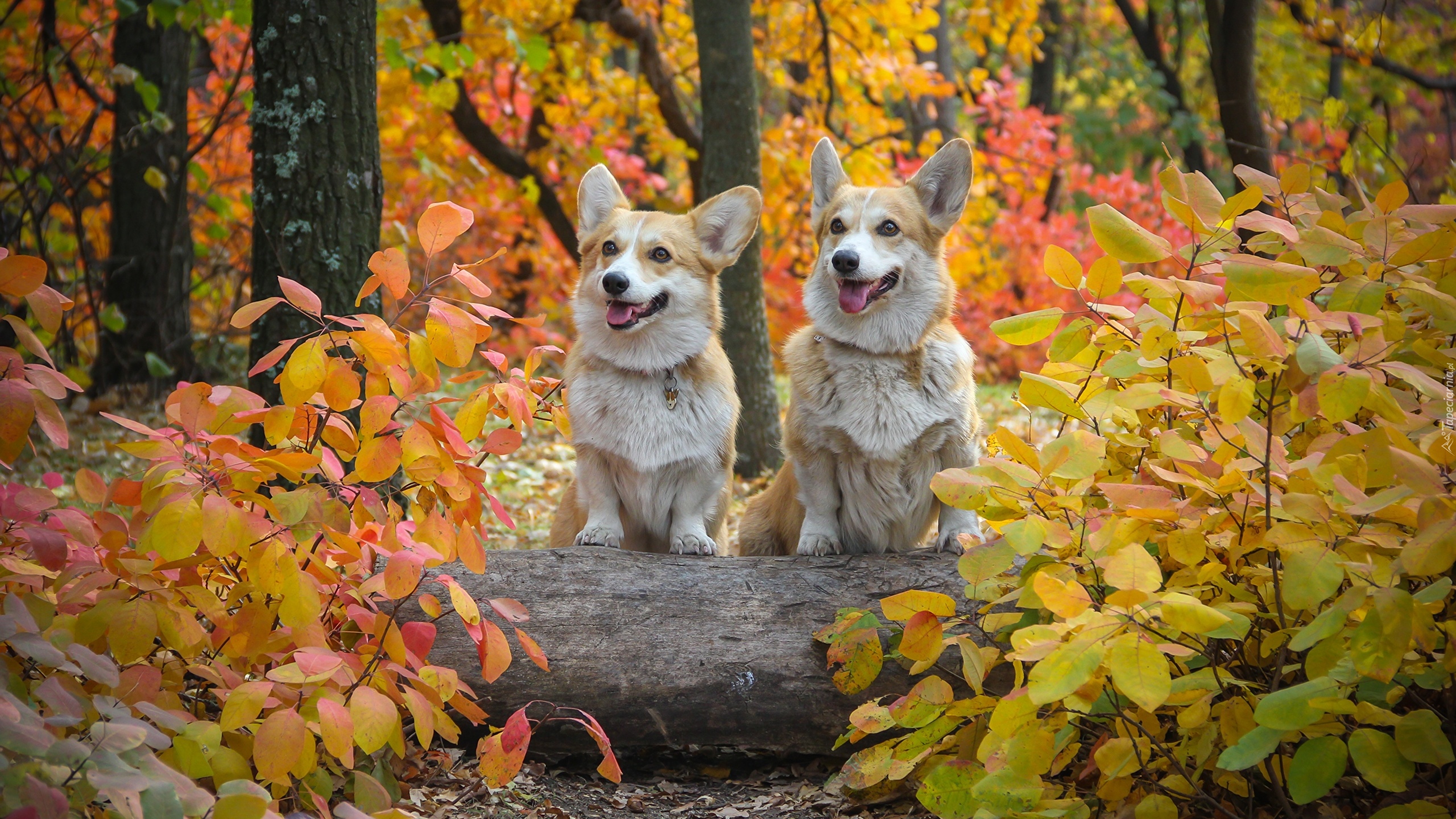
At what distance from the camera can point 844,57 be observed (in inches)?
325

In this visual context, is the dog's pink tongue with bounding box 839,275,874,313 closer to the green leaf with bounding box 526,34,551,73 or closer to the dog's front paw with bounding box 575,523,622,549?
the dog's front paw with bounding box 575,523,622,549

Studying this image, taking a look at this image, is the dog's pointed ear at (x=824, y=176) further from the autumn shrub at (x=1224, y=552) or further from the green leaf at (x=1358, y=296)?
the green leaf at (x=1358, y=296)

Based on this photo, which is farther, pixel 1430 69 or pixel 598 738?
pixel 1430 69

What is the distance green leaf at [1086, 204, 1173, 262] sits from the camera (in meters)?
2.02

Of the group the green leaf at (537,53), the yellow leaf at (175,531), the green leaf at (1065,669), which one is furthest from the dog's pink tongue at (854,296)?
the green leaf at (537,53)

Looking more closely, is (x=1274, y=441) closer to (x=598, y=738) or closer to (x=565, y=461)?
(x=598, y=738)

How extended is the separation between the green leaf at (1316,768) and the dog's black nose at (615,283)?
7.74ft

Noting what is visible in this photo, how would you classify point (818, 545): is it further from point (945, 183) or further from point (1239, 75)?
point (1239, 75)

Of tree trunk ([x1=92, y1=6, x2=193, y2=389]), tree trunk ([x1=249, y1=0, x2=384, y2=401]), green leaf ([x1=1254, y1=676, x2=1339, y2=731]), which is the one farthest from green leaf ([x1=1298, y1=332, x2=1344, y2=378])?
tree trunk ([x1=92, y1=6, x2=193, y2=389])

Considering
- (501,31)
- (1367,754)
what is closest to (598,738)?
(1367,754)

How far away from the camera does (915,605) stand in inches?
86.6

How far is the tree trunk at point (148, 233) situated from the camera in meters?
7.24

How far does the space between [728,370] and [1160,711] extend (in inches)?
74.4

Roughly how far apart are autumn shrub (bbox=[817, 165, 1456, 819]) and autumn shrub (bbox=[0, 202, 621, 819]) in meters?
0.99
